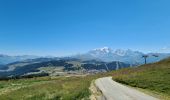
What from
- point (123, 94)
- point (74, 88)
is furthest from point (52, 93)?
point (123, 94)

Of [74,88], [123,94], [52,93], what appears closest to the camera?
[123,94]

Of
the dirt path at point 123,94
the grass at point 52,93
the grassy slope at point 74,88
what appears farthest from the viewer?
the grassy slope at point 74,88

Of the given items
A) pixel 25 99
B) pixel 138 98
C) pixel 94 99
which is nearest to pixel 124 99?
pixel 138 98

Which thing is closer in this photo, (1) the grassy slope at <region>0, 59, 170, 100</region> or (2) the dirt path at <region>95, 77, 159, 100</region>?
(2) the dirt path at <region>95, 77, 159, 100</region>

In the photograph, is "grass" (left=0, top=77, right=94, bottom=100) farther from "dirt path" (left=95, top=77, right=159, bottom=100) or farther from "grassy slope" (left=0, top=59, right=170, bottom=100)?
"dirt path" (left=95, top=77, right=159, bottom=100)

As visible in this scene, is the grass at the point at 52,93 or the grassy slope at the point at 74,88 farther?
the grassy slope at the point at 74,88

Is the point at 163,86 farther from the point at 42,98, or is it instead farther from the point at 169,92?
the point at 42,98

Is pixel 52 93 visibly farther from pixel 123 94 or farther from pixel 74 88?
pixel 123 94

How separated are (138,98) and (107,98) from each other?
3.76 meters

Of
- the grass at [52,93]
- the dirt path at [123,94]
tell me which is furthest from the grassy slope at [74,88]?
the dirt path at [123,94]

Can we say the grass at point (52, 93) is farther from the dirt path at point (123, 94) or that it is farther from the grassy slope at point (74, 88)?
the dirt path at point (123, 94)

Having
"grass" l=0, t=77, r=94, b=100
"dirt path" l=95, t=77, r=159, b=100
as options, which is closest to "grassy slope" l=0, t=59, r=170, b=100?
"grass" l=0, t=77, r=94, b=100

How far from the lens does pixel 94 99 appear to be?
3631 cm

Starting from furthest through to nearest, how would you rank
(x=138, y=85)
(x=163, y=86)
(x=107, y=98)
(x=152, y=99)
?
(x=138, y=85), (x=163, y=86), (x=107, y=98), (x=152, y=99)
